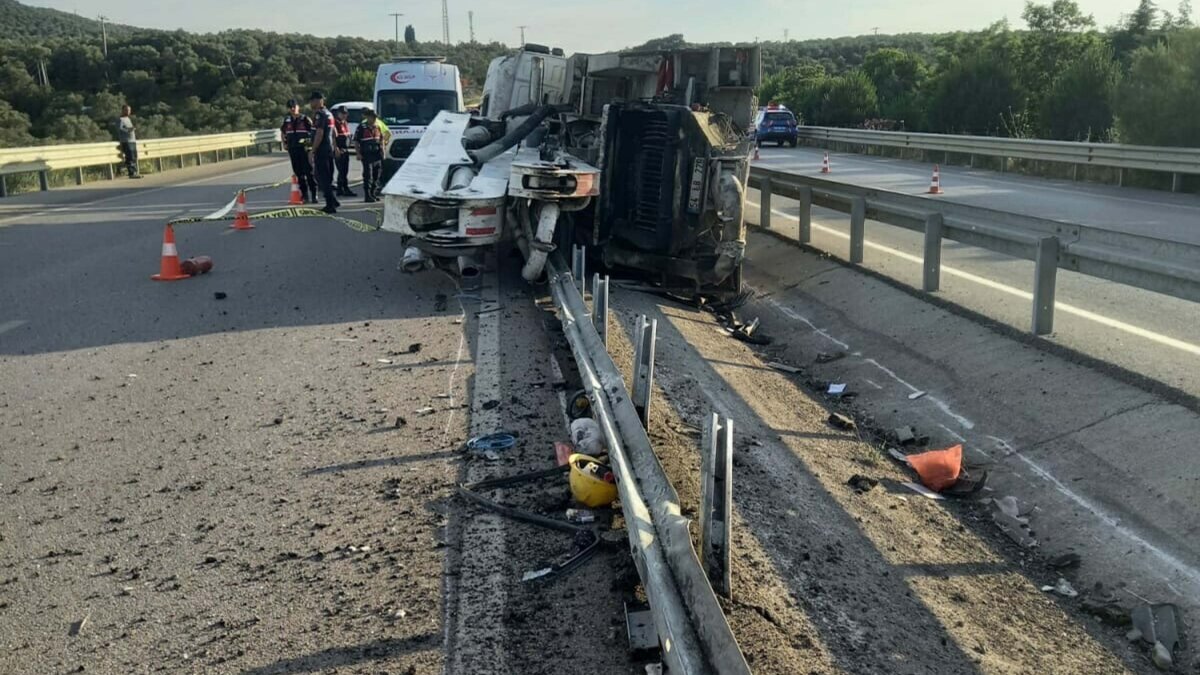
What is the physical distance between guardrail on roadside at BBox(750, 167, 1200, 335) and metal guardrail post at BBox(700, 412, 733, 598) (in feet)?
12.5

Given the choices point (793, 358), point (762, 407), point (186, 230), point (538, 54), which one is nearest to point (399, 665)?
point (762, 407)

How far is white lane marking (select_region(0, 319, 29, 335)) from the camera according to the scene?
8.66 meters

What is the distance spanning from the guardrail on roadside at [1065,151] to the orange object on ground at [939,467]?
1635 centimetres

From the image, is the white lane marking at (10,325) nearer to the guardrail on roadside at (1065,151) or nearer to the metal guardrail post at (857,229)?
the metal guardrail post at (857,229)

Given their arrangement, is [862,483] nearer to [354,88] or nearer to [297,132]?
[297,132]

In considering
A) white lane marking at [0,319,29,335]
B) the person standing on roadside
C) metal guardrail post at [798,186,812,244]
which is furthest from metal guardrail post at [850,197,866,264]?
the person standing on roadside

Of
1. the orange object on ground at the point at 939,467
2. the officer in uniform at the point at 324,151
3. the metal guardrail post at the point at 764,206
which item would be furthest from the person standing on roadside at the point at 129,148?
the orange object on ground at the point at 939,467

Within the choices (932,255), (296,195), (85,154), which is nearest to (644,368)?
(932,255)

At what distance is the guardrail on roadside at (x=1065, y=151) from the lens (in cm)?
1973

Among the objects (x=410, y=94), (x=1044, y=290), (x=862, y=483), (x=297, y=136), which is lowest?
(x=862, y=483)

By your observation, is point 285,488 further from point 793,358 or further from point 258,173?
point 258,173

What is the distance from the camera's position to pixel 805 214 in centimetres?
1202

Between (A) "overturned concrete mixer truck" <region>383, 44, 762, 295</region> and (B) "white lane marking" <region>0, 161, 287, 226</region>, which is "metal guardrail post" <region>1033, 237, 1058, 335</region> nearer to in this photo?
(A) "overturned concrete mixer truck" <region>383, 44, 762, 295</region>

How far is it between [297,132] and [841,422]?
1420cm
